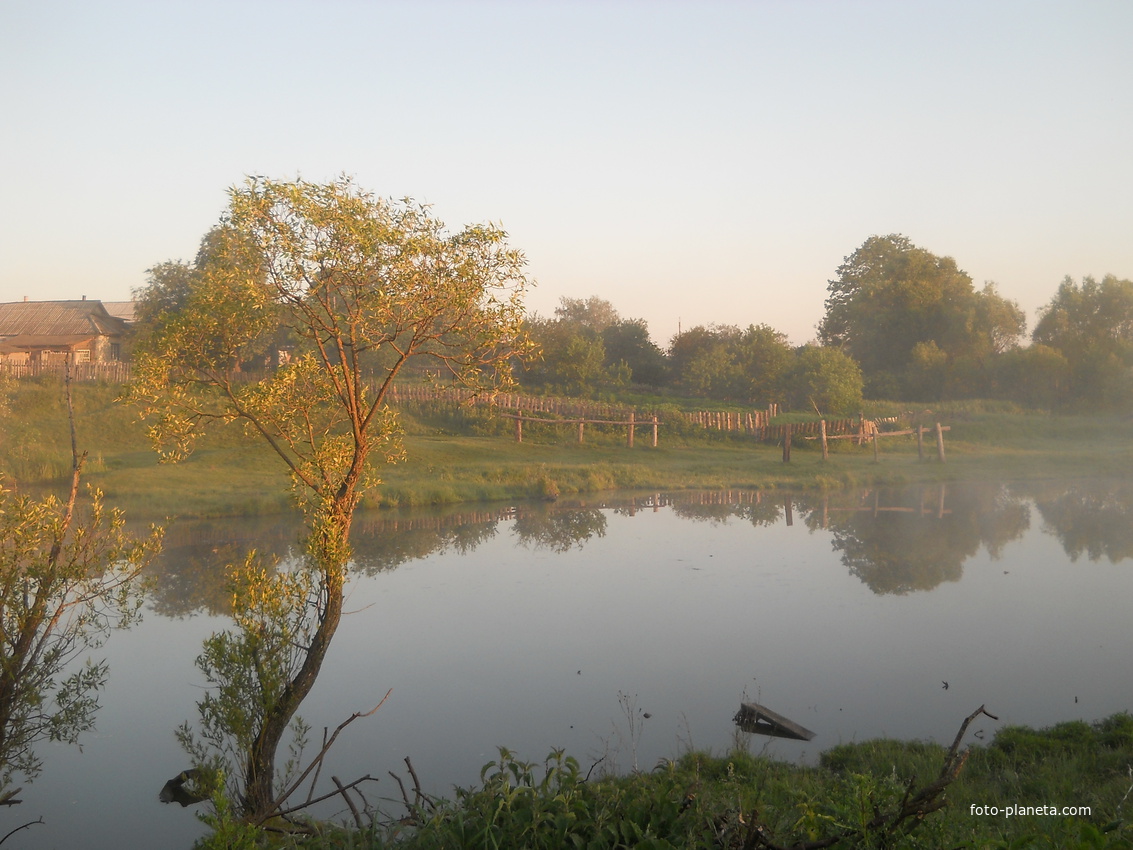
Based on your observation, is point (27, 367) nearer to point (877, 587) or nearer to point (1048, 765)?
point (877, 587)

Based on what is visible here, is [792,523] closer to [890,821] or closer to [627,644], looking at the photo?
[627,644]

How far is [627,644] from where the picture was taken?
38.8 feet

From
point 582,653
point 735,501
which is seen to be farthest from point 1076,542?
point 582,653

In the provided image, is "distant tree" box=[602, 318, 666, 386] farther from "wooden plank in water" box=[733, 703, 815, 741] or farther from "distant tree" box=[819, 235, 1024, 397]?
"wooden plank in water" box=[733, 703, 815, 741]

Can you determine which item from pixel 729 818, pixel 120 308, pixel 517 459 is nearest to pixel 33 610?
pixel 729 818

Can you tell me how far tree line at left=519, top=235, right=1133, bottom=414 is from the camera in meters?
47.3

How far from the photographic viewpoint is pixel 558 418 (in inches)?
1431

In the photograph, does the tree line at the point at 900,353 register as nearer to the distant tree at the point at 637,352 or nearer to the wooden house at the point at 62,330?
the distant tree at the point at 637,352

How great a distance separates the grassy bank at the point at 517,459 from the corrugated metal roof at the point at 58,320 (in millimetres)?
17465

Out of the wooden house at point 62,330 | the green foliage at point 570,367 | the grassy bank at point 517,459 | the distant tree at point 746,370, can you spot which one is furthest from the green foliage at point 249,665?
the wooden house at point 62,330

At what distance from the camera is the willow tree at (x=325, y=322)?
26.6 ft

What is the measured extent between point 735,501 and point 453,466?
9480 mm

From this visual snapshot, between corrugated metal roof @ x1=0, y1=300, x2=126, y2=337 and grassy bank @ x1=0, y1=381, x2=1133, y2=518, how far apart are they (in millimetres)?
17465

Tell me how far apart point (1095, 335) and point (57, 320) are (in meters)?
63.2
